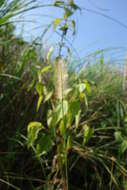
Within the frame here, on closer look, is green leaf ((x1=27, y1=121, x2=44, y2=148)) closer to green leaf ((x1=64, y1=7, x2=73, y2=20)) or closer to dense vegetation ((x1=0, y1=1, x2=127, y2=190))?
dense vegetation ((x1=0, y1=1, x2=127, y2=190))

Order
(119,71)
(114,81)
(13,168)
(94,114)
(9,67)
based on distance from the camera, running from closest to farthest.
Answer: (13,168) → (9,67) → (94,114) → (114,81) → (119,71)

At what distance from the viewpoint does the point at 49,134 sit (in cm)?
95

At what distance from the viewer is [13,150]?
3.27ft

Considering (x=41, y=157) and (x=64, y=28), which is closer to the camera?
(x=64, y=28)


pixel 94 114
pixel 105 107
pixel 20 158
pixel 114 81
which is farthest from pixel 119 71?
pixel 20 158

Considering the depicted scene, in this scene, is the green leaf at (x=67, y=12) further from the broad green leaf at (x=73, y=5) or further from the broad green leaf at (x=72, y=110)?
the broad green leaf at (x=72, y=110)

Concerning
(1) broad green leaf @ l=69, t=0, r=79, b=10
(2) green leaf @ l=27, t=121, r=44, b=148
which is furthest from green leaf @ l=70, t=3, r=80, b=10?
(2) green leaf @ l=27, t=121, r=44, b=148

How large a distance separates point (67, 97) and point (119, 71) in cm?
123

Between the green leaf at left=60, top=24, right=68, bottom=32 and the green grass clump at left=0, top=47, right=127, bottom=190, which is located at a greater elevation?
the green leaf at left=60, top=24, right=68, bottom=32

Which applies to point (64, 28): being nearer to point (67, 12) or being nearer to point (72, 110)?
point (67, 12)

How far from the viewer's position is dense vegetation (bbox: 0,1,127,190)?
33.3 inches

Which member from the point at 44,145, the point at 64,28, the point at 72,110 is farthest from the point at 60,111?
the point at 64,28

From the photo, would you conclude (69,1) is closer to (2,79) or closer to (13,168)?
(2,79)

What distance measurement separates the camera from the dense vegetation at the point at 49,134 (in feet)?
2.77
